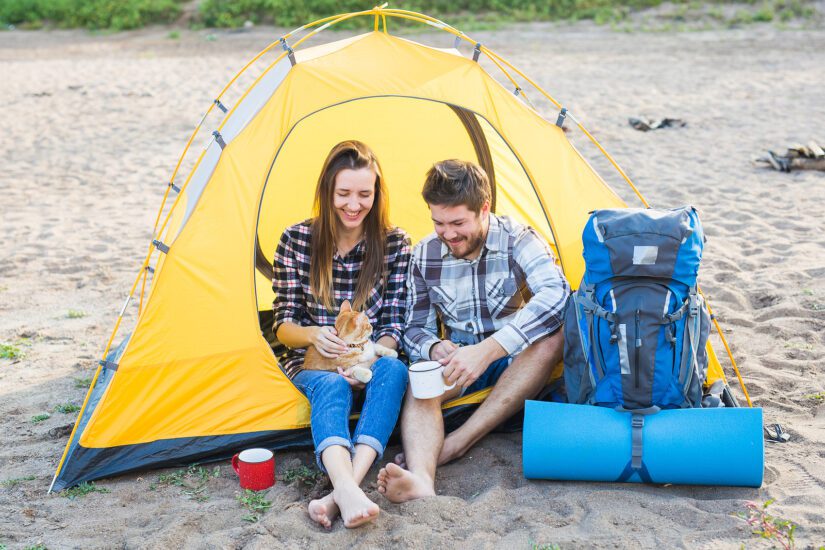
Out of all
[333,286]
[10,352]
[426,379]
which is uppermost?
[333,286]

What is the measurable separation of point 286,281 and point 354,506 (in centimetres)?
118

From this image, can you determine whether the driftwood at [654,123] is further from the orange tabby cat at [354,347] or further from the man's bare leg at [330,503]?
the man's bare leg at [330,503]

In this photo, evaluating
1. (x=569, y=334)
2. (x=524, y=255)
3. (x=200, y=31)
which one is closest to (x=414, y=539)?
(x=569, y=334)

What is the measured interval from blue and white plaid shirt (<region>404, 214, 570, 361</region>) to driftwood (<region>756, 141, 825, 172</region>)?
468cm

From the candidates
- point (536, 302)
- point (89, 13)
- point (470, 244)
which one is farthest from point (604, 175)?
point (89, 13)

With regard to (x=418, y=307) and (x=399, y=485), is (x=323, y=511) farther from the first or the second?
(x=418, y=307)

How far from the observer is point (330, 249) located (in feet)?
11.9

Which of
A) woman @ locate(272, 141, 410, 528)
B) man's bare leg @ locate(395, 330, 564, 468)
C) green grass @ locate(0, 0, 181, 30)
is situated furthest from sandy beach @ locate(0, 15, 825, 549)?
green grass @ locate(0, 0, 181, 30)

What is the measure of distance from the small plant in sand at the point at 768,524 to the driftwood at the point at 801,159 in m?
5.21

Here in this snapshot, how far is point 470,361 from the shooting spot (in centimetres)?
316

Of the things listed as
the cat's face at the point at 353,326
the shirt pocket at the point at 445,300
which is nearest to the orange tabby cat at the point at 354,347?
the cat's face at the point at 353,326

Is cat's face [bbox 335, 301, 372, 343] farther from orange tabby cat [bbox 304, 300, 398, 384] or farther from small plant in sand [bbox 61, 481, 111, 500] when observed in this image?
small plant in sand [bbox 61, 481, 111, 500]

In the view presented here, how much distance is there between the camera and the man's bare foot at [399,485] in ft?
9.33

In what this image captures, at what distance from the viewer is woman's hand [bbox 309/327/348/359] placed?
130 inches
